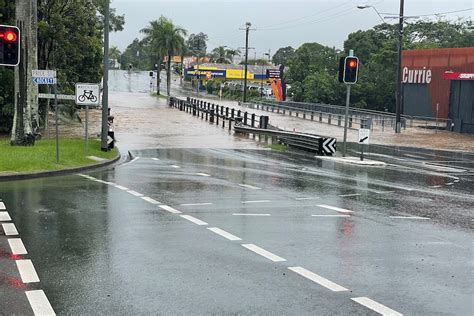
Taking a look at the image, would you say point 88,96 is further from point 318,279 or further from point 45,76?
point 318,279

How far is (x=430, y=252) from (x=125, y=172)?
472 inches

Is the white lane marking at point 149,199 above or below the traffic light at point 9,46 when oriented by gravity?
below

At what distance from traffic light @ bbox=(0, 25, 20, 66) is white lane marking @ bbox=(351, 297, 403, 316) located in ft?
44.5

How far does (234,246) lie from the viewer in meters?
8.92

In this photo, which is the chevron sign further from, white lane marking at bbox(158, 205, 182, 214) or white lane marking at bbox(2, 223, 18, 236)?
white lane marking at bbox(2, 223, 18, 236)

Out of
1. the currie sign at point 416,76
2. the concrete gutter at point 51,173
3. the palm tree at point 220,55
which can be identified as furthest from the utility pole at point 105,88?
the palm tree at point 220,55

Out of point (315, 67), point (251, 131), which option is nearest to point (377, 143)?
point (251, 131)

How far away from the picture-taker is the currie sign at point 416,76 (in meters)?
56.0

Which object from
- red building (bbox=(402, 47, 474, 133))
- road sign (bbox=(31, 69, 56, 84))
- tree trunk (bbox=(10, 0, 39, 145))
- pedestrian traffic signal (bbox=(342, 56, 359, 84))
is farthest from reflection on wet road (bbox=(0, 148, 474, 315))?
red building (bbox=(402, 47, 474, 133))

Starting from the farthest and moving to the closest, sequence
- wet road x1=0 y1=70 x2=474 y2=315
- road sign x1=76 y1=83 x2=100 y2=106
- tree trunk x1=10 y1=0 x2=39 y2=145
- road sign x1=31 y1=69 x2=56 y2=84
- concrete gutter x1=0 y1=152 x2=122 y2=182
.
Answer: tree trunk x1=10 y1=0 x2=39 y2=145
road sign x1=76 y1=83 x2=100 y2=106
road sign x1=31 y1=69 x2=56 y2=84
concrete gutter x1=0 y1=152 x2=122 y2=182
wet road x1=0 y1=70 x2=474 y2=315

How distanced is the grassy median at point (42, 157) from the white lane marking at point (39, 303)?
11.0 meters

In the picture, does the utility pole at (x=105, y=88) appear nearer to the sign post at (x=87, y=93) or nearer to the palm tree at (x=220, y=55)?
the sign post at (x=87, y=93)

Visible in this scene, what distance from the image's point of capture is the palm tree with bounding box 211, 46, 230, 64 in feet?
540

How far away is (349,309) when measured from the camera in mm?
6242
